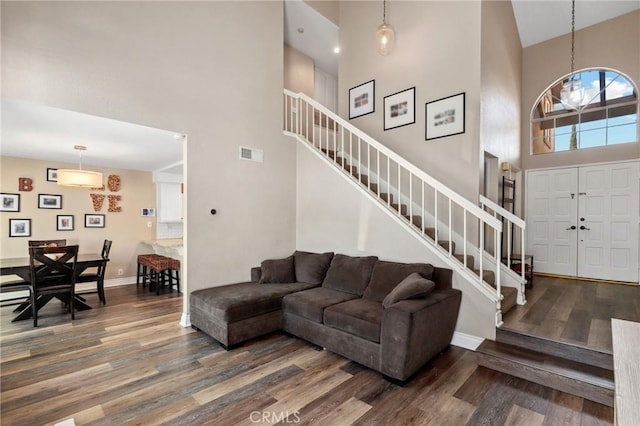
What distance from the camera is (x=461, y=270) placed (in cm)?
309

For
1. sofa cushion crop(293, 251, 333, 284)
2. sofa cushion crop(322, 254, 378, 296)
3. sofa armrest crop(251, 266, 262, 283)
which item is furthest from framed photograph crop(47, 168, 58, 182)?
sofa cushion crop(322, 254, 378, 296)

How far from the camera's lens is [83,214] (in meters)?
5.61

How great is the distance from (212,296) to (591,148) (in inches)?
272

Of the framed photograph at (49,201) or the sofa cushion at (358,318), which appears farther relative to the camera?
the framed photograph at (49,201)

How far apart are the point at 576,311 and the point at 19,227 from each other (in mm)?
8250

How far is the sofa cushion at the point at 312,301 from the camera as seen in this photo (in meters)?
3.12

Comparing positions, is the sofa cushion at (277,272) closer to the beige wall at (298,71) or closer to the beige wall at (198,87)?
the beige wall at (198,87)

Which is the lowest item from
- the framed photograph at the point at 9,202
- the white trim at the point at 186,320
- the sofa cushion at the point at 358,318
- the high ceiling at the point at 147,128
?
the white trim at the point at 186,320

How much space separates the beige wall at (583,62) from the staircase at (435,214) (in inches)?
103

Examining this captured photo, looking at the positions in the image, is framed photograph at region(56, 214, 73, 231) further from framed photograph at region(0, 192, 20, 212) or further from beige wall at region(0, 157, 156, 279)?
framed photograph at region(0, 192, 20, 212)

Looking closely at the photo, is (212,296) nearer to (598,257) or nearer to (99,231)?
(99,231)

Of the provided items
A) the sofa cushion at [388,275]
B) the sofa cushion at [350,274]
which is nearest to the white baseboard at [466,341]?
the sofa cushion at [388,275]

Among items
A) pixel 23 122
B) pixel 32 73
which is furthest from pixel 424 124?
pixel 23 122

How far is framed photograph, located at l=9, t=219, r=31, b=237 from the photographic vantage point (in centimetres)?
489
